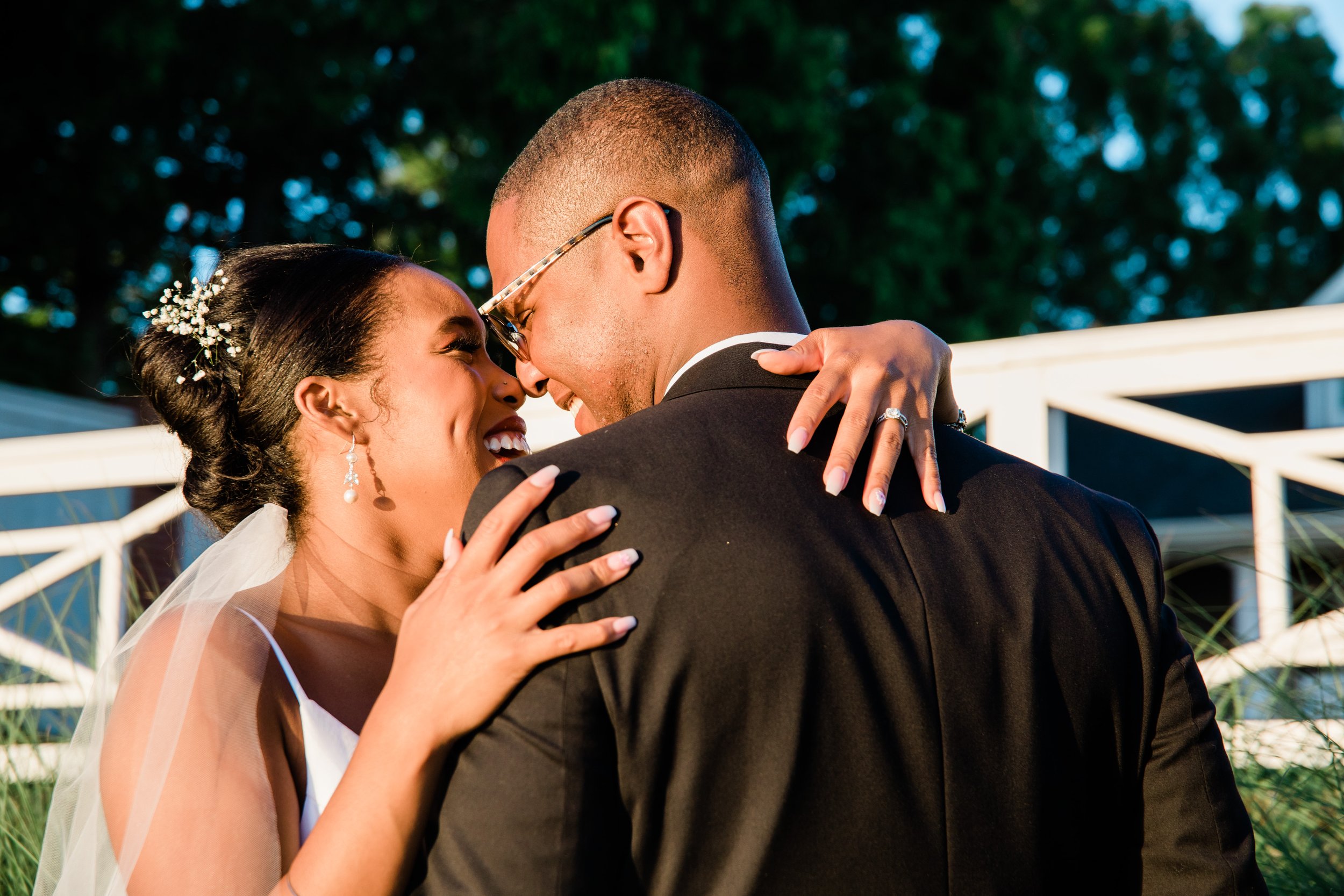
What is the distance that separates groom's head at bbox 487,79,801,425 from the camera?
2.10m

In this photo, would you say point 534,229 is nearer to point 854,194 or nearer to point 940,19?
point 854,194

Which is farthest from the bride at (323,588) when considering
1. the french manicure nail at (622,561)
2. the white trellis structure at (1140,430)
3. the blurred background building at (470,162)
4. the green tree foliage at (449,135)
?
the green tree foliage at (449,135)

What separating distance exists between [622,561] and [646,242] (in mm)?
757

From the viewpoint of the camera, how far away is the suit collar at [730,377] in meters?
1.85

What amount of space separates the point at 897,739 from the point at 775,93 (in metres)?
12.9

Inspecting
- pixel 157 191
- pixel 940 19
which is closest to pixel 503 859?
pixel 157 191

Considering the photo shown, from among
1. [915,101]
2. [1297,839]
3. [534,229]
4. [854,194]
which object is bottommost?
[1297,839]

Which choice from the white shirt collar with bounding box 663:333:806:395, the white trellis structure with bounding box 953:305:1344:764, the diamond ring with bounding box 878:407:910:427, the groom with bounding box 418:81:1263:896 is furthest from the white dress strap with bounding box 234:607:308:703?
the white trellis structure with bounding box 953:305:1344:764

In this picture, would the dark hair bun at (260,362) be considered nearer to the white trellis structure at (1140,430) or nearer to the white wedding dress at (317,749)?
the white wedding dress at (317,749)

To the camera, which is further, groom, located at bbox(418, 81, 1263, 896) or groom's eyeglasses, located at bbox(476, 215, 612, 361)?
groom's eyeglasses, located at bbox(476, 215, 612, 361)

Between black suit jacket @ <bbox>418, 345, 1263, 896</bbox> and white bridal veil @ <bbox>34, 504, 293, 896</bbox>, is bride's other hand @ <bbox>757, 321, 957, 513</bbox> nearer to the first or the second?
black suit jacket @ <bbox>418, 345, 1263, 896</bbox>

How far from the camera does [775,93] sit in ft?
44.8

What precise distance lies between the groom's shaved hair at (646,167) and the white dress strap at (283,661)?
1.06m

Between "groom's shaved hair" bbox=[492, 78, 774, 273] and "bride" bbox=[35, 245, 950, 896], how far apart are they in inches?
13.3
